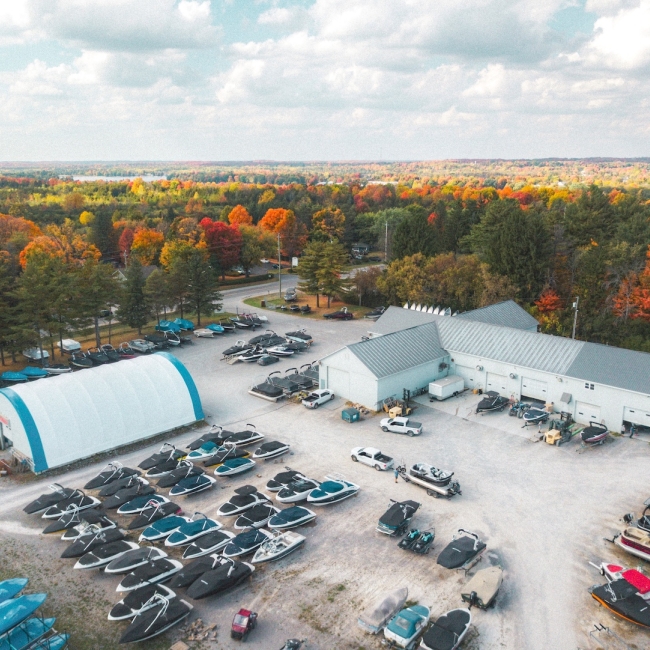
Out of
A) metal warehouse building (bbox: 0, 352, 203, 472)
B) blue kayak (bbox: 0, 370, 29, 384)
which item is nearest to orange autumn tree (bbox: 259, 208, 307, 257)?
blue kayak (bbox: 0, 370, 29, 384)

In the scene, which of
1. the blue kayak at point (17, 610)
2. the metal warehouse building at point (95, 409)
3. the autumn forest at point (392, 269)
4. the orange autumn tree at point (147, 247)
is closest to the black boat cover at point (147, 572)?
the blue kayak at point (17, 610)

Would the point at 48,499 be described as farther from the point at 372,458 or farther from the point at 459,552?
the point at 459,552

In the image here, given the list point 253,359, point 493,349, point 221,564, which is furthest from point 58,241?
point 221,564

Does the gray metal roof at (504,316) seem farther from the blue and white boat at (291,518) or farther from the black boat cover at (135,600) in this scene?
the black boat cover at (135,600)

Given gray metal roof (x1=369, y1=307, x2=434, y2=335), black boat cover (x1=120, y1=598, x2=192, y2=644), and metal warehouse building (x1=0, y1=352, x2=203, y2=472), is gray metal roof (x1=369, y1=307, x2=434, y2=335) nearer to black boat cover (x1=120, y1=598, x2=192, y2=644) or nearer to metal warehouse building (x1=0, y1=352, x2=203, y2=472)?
metal warehouse building (x1=0, y1=352, x2=203, y2=472)

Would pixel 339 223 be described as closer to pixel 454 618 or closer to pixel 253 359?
pixel 253 359

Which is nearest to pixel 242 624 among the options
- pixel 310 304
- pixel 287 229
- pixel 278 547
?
pixel 278 547
